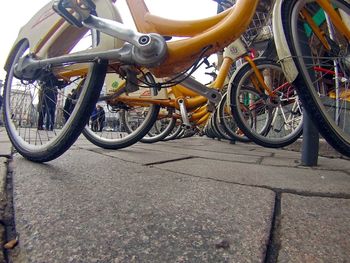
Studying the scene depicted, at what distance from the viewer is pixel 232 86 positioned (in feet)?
8.18

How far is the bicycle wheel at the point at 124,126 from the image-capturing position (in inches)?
88.4

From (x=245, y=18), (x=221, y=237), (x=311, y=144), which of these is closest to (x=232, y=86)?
(x=311, y=144)

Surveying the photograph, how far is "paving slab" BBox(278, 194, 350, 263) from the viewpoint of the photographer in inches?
19.9

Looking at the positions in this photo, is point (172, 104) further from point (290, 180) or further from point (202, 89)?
point (290, 180)

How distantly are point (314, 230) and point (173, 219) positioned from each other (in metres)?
0.30

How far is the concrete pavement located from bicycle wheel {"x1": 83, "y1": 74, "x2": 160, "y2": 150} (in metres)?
1.07

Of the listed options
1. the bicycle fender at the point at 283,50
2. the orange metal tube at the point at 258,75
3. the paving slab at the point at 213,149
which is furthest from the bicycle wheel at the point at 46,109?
the orange metal tube at the point at 258,75

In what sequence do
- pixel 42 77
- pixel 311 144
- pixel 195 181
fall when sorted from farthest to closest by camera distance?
pixel 311 144 → pixel 42 77 → pixel 195 181

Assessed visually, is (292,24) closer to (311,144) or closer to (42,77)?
(311,144)

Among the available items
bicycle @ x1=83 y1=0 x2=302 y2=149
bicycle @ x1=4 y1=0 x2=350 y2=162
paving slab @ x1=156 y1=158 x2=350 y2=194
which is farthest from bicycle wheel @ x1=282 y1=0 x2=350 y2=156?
bicycle @ x1=83 y1=0 x2=302 y2=149

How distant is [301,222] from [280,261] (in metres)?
0.20

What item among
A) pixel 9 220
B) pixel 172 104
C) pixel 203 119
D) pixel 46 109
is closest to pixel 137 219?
pixel 9 220

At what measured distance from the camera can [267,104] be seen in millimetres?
2732

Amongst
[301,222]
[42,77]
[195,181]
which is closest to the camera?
[301,222]
